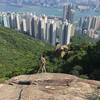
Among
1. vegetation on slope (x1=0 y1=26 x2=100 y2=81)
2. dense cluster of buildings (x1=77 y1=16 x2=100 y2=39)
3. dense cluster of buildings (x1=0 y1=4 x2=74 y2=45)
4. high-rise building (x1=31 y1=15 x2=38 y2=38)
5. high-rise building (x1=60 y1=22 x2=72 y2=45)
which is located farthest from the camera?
dense cluster of buildings (x1=77 y1=16 x2=100 y2=39)

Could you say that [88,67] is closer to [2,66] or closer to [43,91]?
[43,91]

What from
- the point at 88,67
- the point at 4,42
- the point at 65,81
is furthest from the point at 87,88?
the point at 4,42

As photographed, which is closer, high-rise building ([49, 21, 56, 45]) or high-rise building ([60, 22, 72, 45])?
high-rise building ([60, 22, 72, 45])

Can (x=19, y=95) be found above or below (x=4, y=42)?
above

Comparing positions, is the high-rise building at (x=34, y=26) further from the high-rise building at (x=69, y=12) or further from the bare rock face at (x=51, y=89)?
the bare rock face at (x=51, y=89)

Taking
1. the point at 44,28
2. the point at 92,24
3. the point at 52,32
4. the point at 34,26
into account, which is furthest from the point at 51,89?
the point at 92,24

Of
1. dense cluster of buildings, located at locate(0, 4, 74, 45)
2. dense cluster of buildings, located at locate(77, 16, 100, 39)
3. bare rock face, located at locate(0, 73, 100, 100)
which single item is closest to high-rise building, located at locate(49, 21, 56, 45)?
dense cluster of buildings, located at locate(0, 4, 74, 45)

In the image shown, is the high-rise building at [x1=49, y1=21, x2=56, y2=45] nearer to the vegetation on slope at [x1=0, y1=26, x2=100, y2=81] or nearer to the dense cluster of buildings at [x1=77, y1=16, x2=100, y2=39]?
the vegetation on slope at [x1=0, y1=26, x2=100, y2=81]

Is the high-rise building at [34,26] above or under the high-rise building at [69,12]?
under

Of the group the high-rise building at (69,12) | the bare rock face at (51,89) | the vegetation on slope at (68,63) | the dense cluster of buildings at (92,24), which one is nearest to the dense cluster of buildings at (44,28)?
the vegetation on slope at (68,63)
